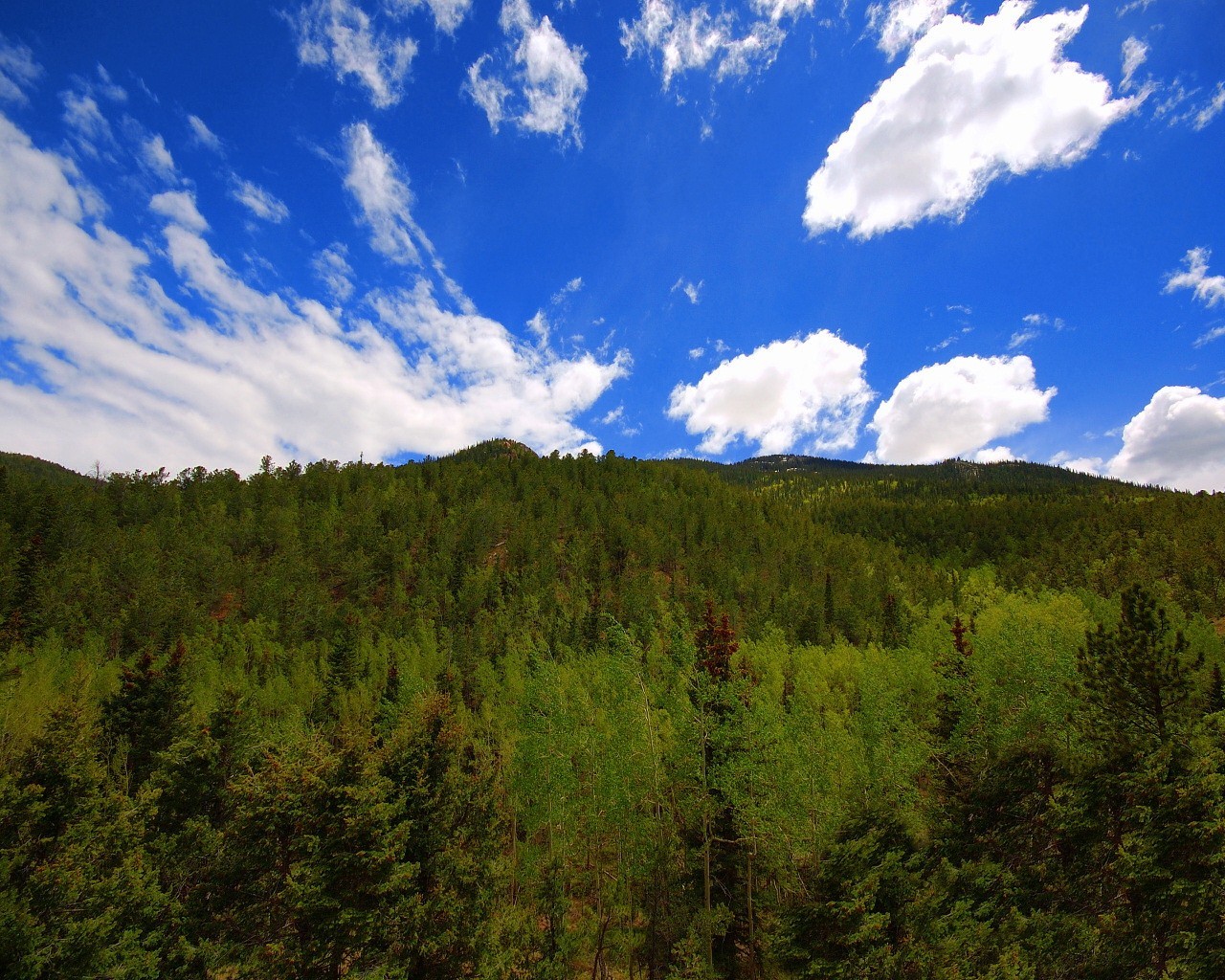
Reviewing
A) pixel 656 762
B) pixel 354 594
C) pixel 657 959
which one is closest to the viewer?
pixel 656 762

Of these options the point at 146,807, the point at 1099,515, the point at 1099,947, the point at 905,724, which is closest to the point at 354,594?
the point at 146,807

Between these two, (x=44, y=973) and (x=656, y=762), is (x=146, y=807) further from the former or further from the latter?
(x=656, y=762)

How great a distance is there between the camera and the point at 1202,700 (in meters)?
27.9

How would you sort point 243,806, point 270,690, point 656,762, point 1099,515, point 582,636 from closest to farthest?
point 243,806
point 656,762
point 270,690
point 582,636
point 1099,515

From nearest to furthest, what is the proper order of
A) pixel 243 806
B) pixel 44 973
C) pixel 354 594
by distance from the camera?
pixel 44 973 < pixel 243 806 < pixel 354 594

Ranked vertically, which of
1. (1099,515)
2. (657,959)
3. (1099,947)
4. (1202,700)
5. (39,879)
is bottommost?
(657,959)

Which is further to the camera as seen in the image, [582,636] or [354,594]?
[354,594]

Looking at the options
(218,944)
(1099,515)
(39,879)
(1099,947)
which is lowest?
(218,944)

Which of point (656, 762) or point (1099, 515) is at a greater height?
point (1099, 515)

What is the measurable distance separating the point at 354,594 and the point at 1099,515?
574 feet

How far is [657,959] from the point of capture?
2334cm

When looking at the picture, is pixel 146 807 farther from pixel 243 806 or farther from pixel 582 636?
pixel 582 636

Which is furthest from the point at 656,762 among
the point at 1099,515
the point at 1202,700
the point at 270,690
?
the point at 1099,515

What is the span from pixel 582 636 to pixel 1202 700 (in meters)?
68.4
